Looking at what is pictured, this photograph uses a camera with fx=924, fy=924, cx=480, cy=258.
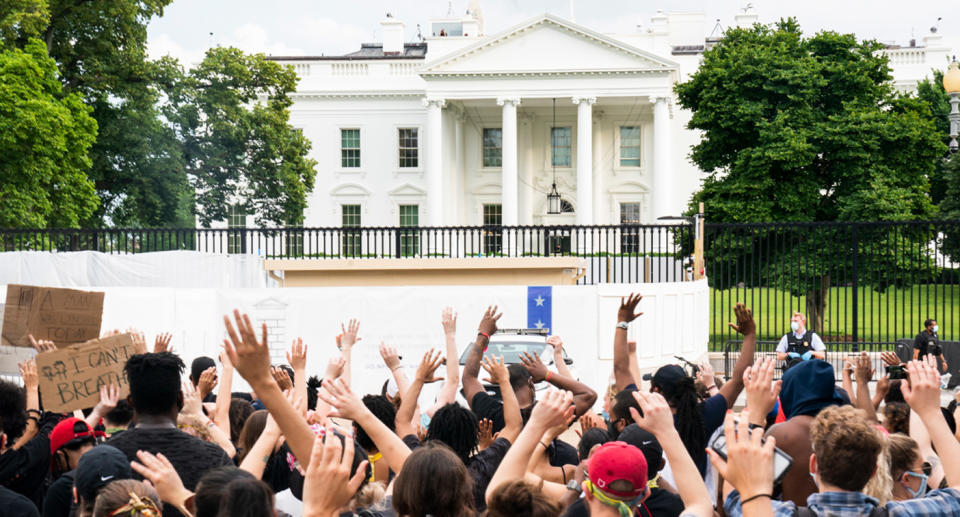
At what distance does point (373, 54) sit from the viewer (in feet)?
231

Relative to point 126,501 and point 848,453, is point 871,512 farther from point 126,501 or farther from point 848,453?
point 126,501

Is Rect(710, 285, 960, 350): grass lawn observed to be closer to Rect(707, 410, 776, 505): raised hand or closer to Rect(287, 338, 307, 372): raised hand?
Rect(287, 338, 307, 372): raised hand

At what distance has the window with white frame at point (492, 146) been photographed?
5622 centimetres

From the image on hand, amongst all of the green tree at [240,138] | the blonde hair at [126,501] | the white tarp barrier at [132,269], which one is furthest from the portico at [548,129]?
the blonde hair at [126,501]

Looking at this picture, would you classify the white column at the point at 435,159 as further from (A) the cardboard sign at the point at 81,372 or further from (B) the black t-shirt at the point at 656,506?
(B) the black t-shirt at the point at 656,506

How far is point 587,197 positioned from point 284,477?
46630 mm

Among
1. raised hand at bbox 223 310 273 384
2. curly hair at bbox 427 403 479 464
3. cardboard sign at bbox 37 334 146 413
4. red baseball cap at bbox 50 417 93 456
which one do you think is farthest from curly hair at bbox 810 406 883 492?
cardboard sign at bbox 37 334 146 413

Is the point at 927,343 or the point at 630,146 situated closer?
the point at 927,343

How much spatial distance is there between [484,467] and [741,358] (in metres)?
2.11

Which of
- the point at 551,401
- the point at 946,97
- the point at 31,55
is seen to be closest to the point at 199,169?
the point at 31,55

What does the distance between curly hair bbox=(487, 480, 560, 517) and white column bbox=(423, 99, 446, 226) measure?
158ft

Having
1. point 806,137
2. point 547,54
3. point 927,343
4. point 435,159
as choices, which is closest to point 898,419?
point 927,343

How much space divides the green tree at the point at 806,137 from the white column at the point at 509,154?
1806cm

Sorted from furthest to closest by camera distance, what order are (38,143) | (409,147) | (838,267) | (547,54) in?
(409,147) → (547,54) → (38,143) → (838,267)
